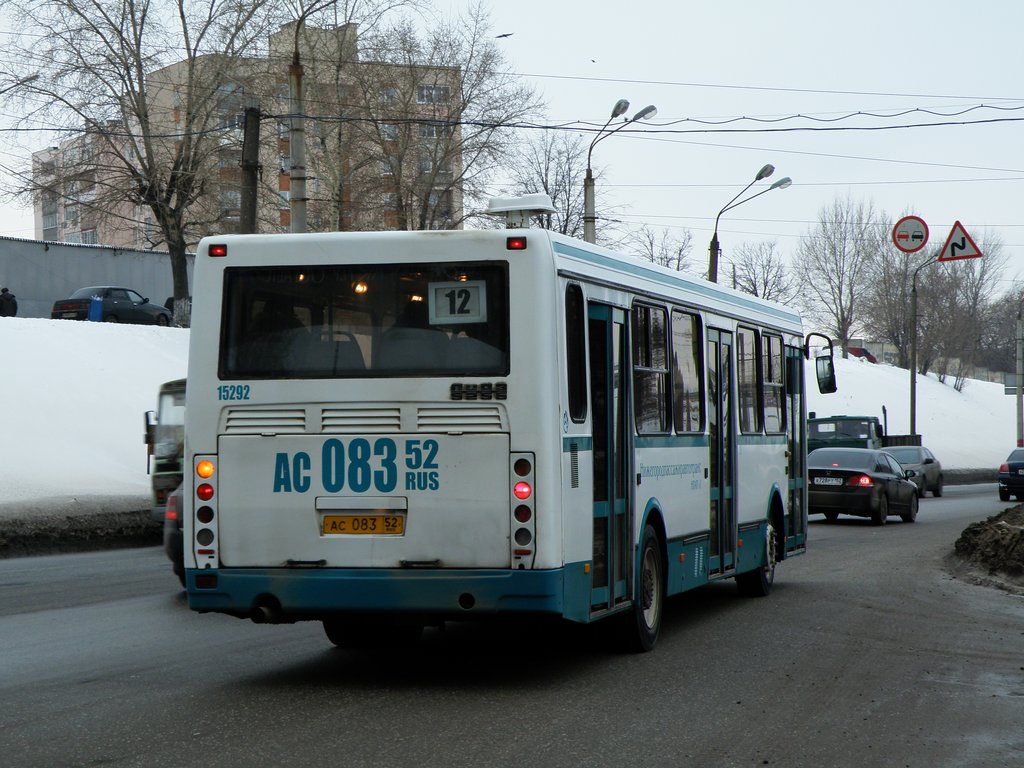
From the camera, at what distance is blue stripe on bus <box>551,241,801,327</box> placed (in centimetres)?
874

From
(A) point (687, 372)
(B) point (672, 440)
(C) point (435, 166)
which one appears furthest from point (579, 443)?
(C) point (435, 166)

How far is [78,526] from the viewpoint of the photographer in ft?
65.1

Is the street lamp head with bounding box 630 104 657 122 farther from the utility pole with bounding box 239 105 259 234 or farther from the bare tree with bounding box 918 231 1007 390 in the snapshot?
the bare tree with bounding box 918 231 1007 390

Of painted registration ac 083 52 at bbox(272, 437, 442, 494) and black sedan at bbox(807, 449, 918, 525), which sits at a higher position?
painted registration ac 083 52 at bbox(272, 437, 442, 494)

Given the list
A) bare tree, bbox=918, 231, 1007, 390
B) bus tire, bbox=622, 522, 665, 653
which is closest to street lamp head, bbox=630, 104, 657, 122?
bus tire, bbox=622, 522, 665, 653

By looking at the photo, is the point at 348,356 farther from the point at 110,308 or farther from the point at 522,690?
the point at 110,308

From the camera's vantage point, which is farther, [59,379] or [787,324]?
[59,379]

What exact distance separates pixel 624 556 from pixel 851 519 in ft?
72.7

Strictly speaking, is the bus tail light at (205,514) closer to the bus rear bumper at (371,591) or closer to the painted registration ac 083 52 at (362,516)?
the bus rear bumper at (371,591)

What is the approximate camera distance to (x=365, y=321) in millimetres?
8289

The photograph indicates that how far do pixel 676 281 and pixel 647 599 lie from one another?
2.47 metres

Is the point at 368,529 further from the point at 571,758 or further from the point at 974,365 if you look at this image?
the point at 974,365

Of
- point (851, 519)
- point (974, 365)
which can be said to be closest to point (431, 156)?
point (851, 519)

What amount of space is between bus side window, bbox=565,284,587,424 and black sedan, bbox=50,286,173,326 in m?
37.3
